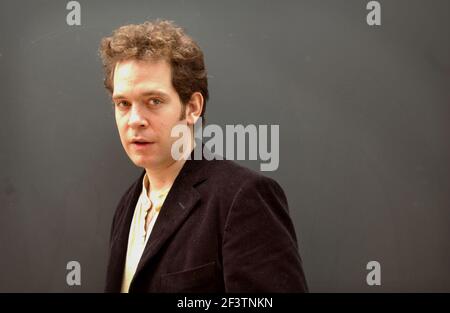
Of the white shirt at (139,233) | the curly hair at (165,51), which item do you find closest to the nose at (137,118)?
the curly hair at (165,51)

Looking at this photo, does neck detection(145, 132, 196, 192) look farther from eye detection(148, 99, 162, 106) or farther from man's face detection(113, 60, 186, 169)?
eye detection(148, 99, 162, 106)

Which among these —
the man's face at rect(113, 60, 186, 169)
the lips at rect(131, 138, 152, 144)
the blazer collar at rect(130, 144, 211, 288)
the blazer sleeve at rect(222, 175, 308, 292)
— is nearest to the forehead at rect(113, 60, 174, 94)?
the man's face at rect(113, 60, 186, 169)

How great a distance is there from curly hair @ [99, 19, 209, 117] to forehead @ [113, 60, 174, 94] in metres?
0.02

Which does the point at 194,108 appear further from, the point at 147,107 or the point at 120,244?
the point at 120,244

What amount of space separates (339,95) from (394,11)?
379mm

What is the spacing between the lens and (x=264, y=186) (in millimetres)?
1254

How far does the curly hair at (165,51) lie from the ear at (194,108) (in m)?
0.02

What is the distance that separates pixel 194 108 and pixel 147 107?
0.54 feet

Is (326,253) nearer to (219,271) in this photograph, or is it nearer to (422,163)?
(422,163)

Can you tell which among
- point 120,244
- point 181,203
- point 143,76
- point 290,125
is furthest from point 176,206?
point 290,125

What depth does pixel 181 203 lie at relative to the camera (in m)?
1.32

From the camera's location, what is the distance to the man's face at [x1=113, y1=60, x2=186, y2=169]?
1.30 m

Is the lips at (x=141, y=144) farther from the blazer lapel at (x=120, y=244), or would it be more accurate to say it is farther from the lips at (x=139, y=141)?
the blazer lapel at (x=120, y=244)
